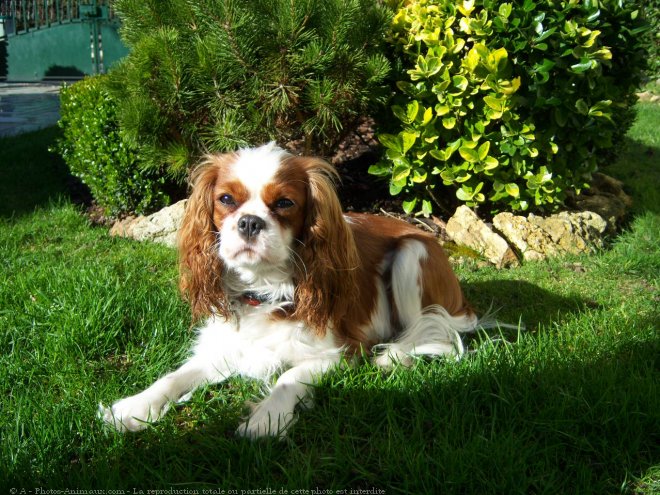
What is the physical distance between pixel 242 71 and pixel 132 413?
2.44 m

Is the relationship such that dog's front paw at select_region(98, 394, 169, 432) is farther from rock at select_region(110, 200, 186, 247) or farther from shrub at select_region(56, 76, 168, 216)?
shrub at select_region(56, 76, 168, 216)

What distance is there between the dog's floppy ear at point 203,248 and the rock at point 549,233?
258cm

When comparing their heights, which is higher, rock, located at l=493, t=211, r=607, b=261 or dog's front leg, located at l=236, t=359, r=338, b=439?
dog's front leg, located at l=236, t=359, r=338, b=439

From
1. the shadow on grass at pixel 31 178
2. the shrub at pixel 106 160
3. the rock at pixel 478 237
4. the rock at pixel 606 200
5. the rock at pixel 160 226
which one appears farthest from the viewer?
the shadow on grass at pixel 31 178

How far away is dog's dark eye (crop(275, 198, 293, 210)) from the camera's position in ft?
8.26

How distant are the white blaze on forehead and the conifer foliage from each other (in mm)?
1510

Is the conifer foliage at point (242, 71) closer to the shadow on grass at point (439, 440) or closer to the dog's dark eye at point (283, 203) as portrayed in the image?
the dog's dark eye at point (283, 203)

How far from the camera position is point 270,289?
2666mm

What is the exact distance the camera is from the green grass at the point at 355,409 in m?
2.05

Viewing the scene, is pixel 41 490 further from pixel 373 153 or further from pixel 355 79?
pixel 373 153

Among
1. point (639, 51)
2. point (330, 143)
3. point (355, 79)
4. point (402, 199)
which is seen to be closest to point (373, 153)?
point (402, 199)

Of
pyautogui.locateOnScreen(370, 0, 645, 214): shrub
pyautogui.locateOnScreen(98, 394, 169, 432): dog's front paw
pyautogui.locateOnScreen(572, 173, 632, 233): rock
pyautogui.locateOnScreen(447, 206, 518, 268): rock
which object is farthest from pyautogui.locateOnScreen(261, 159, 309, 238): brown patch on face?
pyautogui.locateOnScreen(572, 173, 632, 233): rock

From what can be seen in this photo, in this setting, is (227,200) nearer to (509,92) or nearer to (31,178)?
(509,92)

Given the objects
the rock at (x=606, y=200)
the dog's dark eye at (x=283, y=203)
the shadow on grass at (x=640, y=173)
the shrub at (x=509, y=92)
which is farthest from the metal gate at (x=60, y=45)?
the dog's dark eye at (x=283, y=203)
